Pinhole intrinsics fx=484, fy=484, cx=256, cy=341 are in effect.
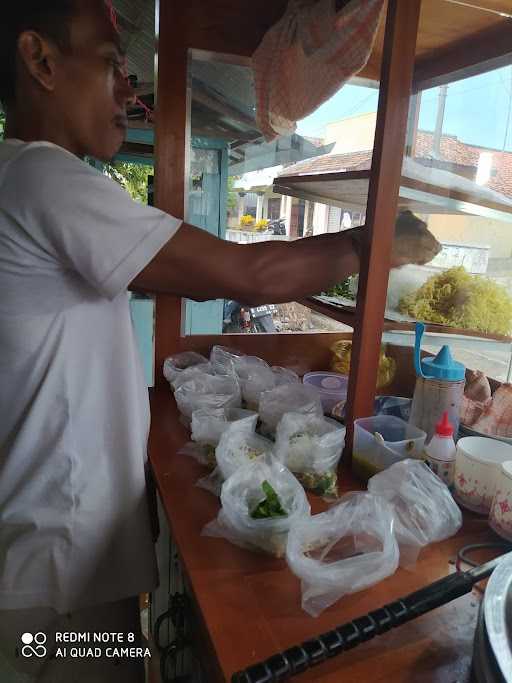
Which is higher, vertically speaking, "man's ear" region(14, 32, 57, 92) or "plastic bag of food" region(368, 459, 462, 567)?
"man's ear" region(14, 32, 57, 92)

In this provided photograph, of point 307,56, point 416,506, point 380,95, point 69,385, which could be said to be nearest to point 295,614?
point 416,506

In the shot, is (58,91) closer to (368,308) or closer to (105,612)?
(368,308)

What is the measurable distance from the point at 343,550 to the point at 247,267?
1.55 feet

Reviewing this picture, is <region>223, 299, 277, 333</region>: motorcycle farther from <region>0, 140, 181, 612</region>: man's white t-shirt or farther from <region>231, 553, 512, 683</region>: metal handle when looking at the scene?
<region>231, 553, 512, 683</region>: metal handle

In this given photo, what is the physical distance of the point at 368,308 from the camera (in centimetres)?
95

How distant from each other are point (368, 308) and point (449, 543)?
0.44 m

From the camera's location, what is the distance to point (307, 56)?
3.75 ft

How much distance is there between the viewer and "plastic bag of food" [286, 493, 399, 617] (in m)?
0.62

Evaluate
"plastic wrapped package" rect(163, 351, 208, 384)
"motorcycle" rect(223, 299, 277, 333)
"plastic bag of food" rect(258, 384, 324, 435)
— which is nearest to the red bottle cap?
"plastic bag of food" rect(258, 384, 324, 435)

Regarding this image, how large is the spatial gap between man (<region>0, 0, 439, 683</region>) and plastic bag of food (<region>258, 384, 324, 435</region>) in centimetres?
28

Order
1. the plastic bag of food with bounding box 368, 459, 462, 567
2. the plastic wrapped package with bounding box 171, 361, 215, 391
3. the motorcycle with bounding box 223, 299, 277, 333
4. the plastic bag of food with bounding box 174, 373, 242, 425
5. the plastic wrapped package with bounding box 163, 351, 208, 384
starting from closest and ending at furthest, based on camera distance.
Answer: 1. the plastic bag of food with bounding box 368, 459, 462, 567
2. the plastic bag of food with bounding box 174, 373, 242, 425
3. the plastic wrapped package with bounding box 171, 361, 215, 391
4. the plastic wrapped package with bounding box 163, 351, 208, 384
5. the motorcycle with bounding box 223, 299, 277, 333

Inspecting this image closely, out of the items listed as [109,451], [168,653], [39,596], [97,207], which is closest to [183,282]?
[97,207]

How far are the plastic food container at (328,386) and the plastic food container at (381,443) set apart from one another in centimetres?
25

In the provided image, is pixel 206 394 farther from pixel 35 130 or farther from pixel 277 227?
pixel 277 227
